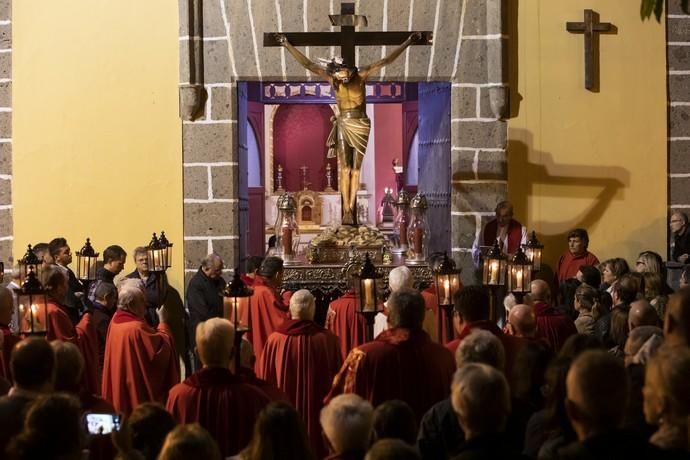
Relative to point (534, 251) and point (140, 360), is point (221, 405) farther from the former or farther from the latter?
point (534, 251)

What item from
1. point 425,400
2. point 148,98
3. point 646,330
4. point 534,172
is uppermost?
point 148,98

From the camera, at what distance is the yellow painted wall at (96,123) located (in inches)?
510

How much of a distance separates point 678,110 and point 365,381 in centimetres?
760

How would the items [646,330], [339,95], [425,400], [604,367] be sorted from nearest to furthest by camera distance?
[604,367] < [646,330] < [425,400] < [339,95]

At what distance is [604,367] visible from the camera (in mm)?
4391

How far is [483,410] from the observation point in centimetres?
461

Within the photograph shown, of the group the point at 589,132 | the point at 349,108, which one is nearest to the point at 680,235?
the point at 589,132

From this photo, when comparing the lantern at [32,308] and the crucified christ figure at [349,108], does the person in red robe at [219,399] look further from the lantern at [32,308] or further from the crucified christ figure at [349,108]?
the crucified christ figure at [349,108]

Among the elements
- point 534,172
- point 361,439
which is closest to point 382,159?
point 534,172

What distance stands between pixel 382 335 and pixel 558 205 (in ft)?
21.7

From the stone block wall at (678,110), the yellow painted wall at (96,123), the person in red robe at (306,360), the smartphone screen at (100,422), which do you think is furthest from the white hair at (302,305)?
the stone block wall at (678,110)

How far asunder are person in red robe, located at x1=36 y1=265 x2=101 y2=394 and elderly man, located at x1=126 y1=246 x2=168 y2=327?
68.1 inches

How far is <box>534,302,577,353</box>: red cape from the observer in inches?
334

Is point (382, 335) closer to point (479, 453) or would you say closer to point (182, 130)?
point (479, 453)
